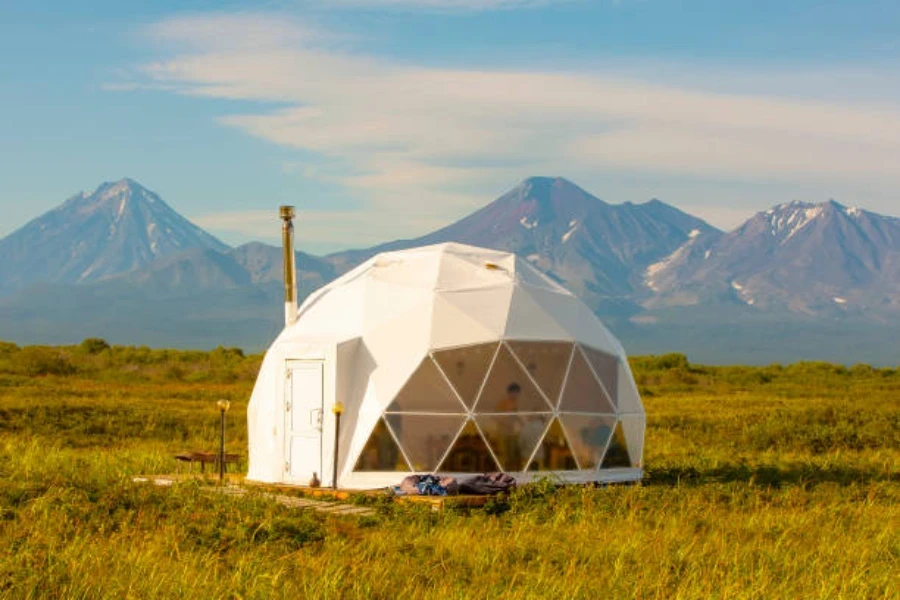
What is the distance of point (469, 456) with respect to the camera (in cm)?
1977

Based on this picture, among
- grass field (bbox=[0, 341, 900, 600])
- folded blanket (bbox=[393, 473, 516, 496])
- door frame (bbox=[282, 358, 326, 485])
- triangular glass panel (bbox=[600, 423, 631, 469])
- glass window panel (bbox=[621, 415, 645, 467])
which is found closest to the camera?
grass field (bbox=[0, 341, 900, 600])

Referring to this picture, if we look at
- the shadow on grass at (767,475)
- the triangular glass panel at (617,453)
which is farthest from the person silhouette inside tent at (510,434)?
the shadow on grass at (767,475)

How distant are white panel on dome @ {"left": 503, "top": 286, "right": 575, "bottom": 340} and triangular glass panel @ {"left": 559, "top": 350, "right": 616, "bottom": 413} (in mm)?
482

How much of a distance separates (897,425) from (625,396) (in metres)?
15.0

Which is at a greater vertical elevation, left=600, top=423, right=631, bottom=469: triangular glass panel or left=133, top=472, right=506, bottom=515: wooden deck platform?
left=600, top=423, right=631, bottom=469: triangular glass panel

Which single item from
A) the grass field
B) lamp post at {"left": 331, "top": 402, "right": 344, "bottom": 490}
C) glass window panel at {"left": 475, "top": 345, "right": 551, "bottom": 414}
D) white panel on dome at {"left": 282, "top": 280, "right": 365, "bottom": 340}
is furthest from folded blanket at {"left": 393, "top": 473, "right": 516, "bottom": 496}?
white panel on dome at {"left": 282, "top": 280, "right": 365, "bottom": 340}

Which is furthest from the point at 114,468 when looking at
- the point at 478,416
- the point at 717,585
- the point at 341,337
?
the point at 717,585

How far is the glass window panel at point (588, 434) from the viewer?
2058 cm

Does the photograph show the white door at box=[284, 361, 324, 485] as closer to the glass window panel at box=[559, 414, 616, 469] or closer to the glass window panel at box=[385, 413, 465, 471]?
the glass window panel at box=[385, 413, 465, 471]

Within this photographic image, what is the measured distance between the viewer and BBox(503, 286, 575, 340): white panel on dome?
20.8m

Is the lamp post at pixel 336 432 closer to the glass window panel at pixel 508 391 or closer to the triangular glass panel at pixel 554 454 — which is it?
the glass window panel at pixel 508 391

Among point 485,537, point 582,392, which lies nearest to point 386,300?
point 582,392

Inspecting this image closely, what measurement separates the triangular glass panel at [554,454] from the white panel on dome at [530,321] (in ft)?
4.67

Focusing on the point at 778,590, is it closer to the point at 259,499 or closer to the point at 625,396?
the point at 259,499
